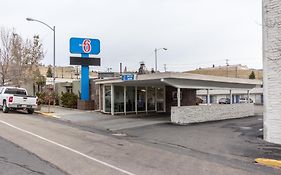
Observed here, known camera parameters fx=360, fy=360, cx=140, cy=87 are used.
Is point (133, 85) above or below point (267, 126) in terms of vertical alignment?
above

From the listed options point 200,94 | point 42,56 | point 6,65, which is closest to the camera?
point 42,56

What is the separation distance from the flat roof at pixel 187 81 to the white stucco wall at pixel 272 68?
667 cm

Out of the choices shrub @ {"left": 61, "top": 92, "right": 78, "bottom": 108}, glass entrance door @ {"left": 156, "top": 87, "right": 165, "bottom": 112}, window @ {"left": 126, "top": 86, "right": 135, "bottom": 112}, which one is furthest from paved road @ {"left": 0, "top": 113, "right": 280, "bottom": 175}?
shrub @ {"left": 61, "top": 92, "right": 78, "bottom": 108}

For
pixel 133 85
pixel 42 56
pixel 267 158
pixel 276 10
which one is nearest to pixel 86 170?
pixel 267 158

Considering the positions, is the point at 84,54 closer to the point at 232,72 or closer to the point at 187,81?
the point at 187,81

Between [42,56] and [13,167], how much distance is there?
32.0 m

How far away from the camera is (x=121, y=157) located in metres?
10.6

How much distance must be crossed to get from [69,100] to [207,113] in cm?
1533

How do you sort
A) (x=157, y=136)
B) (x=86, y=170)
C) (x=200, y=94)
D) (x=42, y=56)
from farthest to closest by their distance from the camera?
(x=200, y=94), (x=42, y=56), (x=157, y=136), (x=86, y=170)

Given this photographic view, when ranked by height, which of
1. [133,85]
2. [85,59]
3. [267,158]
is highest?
[85,59]

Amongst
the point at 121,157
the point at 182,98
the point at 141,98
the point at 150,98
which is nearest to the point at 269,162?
the point at 121,157

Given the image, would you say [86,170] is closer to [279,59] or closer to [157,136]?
[157,136]

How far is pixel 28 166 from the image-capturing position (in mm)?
8875

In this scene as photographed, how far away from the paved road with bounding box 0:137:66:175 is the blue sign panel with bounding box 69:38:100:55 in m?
21.2
